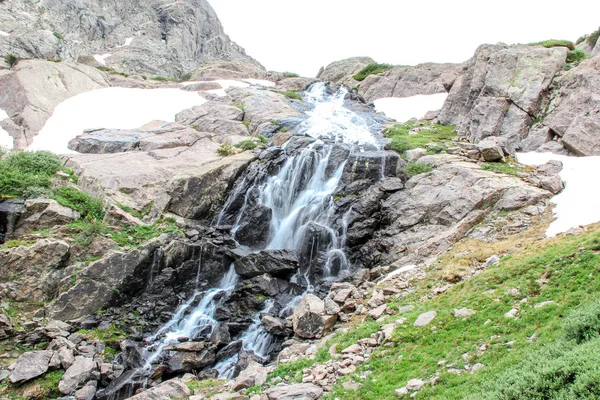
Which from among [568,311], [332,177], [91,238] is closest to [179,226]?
[91,238]

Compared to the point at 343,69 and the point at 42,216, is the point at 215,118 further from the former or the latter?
the point at 343,69

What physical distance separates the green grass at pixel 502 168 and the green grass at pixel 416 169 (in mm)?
2761

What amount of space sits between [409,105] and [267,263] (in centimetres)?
2871

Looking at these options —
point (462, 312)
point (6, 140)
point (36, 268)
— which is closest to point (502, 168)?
point (462, 312)

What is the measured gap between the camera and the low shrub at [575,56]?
84.7ft

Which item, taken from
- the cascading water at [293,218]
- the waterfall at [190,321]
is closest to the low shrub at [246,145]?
the cascading water at [293,218]

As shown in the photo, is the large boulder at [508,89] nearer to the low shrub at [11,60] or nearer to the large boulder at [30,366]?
the large boulder at [30,366]

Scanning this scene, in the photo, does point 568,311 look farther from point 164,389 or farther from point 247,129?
point 247,129

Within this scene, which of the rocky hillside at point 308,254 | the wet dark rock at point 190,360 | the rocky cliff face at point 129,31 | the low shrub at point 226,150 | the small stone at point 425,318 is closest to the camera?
the rocky hillside at point 308,254

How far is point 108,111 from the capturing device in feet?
107

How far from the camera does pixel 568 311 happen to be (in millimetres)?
7613

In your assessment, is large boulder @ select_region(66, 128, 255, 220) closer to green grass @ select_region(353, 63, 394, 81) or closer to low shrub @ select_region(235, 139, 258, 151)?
low shrub @ select_region(235, 139, 258, 151)

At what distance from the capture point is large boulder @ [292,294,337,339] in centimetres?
1220

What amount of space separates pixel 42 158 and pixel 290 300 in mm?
16608
